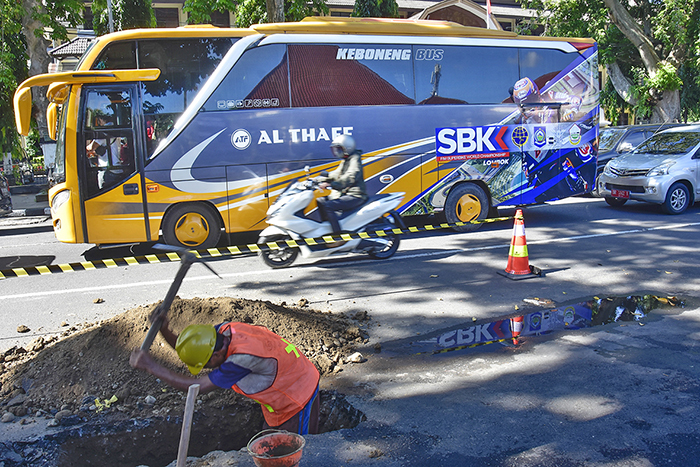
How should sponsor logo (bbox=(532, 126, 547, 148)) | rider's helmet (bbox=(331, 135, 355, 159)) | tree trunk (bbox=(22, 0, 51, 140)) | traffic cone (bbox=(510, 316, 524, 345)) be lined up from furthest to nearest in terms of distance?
1. tree trunk (bbox=(22, 0, 51, 140))
2. sponsor logo (bbox=(532, 126, 547, 148))
3. rider's helmet (bbox=(331, 135, 355, 159))
4. traffic cone (bbox=(510, 316, 524, 345))

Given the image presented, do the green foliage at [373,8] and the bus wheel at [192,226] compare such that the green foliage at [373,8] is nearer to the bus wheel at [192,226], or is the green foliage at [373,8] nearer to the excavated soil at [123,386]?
the bus wheel at [192,226]

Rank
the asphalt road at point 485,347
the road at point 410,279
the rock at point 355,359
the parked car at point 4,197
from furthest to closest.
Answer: the parked car at point 4,197 < the road at point 410,279 < the rock at point 355,359 < the asphalt road at point 485,347

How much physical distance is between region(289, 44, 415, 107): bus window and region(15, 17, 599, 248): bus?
0.02 metres

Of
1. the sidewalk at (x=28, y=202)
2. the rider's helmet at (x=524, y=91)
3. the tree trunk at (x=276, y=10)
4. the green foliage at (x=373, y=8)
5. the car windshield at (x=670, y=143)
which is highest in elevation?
the green foliage at (x=373, y=8)

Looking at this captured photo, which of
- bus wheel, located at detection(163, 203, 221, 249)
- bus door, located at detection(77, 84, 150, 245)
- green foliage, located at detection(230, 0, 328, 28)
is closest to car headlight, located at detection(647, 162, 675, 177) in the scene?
bus wheel, located at detection(163, 203, 221, 249)

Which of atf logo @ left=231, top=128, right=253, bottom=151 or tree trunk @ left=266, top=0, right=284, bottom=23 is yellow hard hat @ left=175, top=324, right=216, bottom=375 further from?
tree trunk @ left=266, top=0, right=284, bottom=23

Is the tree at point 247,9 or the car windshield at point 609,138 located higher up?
the tree at point 247,9

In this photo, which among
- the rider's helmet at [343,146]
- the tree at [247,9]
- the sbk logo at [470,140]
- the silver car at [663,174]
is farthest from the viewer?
the tree at [247,9]

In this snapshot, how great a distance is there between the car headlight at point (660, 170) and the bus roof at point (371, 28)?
4.22m

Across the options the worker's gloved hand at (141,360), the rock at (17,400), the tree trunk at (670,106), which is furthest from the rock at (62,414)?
the tree trunk at (670,106)

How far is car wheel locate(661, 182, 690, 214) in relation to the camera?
1184 cm

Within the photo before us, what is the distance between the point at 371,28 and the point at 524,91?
11.2 ft

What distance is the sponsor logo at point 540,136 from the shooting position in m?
11.3

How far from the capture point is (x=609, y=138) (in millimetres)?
16031
